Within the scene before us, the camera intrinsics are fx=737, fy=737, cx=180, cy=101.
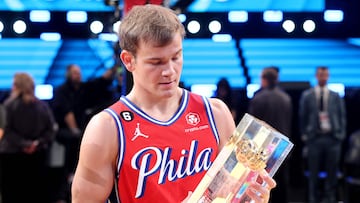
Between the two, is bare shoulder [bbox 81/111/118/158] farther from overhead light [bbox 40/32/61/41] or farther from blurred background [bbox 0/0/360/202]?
overhead light [bbox 40/32/61/41]

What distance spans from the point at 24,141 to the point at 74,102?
A: 2.33 feet

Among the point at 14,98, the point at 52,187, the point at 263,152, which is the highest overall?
the point at 263,152

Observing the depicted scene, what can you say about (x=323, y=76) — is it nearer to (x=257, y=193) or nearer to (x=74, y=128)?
(x=74, y=128)

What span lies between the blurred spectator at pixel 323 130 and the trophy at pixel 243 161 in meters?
5.94

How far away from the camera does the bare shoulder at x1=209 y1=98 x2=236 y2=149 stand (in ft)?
8.52

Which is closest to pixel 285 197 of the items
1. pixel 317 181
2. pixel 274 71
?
pixel 317 181

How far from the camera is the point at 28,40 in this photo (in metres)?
8.62

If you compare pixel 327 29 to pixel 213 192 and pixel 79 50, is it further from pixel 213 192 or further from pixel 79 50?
pixel 213 192

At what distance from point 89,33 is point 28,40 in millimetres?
828

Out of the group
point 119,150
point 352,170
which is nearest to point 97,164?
point 119,150

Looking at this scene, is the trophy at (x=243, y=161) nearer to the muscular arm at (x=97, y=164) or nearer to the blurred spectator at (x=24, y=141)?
the muscular arm at (x=97, y=164)

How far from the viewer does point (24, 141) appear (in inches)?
303

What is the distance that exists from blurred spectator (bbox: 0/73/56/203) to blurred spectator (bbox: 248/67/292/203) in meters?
2.18

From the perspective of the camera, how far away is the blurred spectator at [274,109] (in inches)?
300
